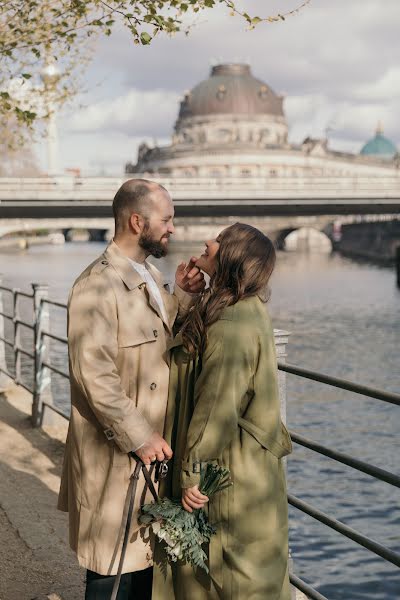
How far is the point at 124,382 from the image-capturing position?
2.92 m

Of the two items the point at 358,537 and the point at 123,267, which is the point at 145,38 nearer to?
the point at 123,267

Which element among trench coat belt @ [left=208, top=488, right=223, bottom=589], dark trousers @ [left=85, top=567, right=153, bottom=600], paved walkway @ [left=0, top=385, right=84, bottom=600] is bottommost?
paved walkway @ [left=0, top=385, right=84, bottom=600]

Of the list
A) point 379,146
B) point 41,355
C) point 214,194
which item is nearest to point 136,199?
point 41,355

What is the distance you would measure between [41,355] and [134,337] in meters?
4.42

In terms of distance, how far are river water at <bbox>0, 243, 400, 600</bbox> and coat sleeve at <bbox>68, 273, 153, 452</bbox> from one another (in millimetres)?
5447

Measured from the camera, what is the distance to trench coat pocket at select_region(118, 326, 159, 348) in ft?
9.51

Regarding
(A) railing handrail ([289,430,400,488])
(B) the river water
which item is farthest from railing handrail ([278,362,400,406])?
(B) the river water

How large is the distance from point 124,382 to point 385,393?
93 cm

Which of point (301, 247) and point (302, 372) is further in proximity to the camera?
point (301, 247)

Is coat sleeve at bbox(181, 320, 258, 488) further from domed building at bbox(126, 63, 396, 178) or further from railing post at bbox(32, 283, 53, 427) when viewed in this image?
domed building at bbox(126, 63, 396, 178)

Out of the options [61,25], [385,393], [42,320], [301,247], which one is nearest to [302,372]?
[385,393]

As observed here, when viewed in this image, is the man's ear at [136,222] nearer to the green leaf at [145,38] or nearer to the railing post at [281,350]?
the railing post at [281,350]

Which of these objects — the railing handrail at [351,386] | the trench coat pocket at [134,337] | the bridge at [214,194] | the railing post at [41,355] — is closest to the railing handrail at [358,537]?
the railing handrail at [351,386]

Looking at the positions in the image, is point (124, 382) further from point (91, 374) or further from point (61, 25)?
point (61, 25)
